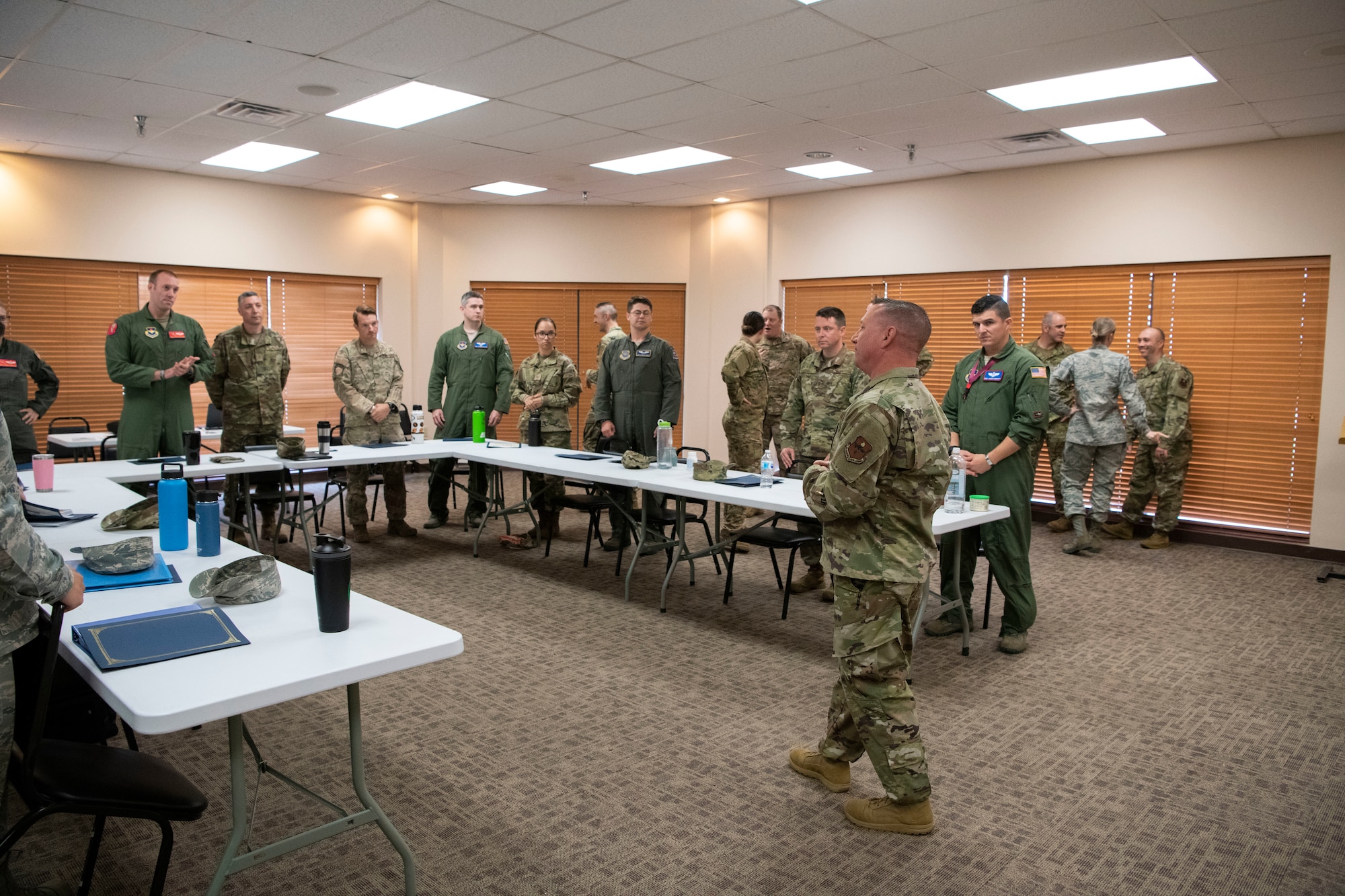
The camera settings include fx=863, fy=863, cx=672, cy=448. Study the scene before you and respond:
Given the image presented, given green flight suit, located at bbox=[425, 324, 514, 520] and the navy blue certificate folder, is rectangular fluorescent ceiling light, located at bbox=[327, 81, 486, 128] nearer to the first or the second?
green flight suit, located at bbox=[425, 324, 514, 520]

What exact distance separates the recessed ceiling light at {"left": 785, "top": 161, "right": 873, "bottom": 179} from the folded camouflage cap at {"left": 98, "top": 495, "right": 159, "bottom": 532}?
6.01 metres

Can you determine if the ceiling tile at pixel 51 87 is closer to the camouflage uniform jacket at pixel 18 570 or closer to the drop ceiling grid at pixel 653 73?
the drop ceiling grid at pixel 653 73

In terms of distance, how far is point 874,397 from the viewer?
249cm

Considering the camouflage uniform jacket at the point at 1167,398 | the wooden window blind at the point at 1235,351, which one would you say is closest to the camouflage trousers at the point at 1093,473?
the camouflage uniform jacket at the point at 1167,398

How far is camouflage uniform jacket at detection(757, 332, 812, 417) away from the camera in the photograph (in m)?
7.37

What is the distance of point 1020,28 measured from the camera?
423cm

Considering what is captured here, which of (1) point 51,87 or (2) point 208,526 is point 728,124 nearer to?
(1) point 51,87

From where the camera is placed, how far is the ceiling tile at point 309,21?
3998 mm

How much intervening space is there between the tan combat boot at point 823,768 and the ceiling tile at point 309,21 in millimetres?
3643

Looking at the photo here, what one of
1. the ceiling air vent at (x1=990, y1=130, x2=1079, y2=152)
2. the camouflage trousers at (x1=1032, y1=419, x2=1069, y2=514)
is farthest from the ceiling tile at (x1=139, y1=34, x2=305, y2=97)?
the camouflage trousers at (x1=1032, y1=419, x2=1069, y2=514)

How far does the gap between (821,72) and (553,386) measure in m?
3.14

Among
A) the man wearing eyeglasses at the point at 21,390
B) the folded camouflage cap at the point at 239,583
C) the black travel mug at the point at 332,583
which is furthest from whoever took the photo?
the man wearing eyeglasses at the point at 21,390

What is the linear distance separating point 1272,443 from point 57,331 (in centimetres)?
1018

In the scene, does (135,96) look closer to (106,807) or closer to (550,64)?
(550,64)
